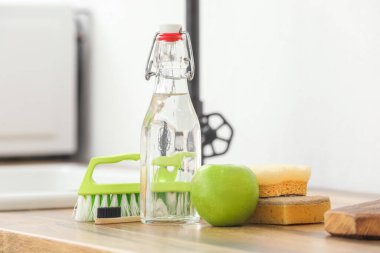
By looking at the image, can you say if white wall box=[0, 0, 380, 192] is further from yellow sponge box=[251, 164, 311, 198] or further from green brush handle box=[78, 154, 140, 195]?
green brush handle box=[78, 154, 140, 195]

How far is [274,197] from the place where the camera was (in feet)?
3.71

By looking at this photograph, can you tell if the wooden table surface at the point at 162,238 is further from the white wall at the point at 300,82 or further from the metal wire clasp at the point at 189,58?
the white wall at the point at 300,82

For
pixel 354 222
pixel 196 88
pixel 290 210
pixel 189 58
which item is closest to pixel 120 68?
pixel 196 88

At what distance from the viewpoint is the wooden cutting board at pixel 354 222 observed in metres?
0.95

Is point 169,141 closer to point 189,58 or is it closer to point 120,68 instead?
point 189,58

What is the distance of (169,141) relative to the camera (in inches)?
45.3

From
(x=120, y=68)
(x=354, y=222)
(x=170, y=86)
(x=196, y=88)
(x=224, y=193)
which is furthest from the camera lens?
(x=120, y=68)

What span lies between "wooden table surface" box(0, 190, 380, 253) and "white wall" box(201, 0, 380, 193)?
0.51m

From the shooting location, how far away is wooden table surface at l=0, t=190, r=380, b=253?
3.00 feet

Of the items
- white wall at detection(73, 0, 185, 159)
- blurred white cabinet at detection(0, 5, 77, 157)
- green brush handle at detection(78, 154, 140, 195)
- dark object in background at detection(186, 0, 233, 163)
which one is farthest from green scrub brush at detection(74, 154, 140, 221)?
blurred white cabinet at detection(0, 5, 77, 157)

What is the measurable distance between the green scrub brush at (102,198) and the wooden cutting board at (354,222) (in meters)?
0.29

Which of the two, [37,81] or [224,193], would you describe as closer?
[224,193]

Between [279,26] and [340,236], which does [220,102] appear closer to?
[279,26]

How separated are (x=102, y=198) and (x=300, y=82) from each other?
2.09ft
